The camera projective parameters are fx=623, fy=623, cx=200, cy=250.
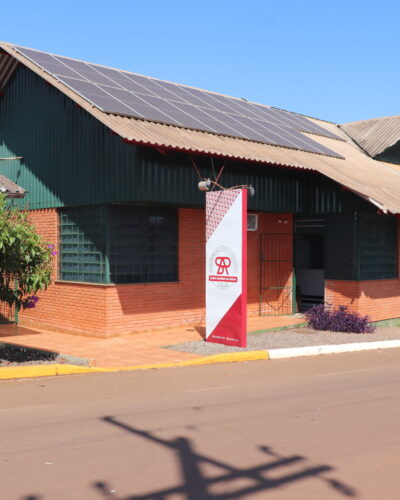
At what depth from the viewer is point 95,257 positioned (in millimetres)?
13805

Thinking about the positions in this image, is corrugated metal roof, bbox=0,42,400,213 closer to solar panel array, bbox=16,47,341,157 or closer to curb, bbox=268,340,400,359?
solar panel array, bbox=16,47,341,157

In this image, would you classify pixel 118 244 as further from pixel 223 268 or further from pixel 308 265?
pixel 308 265

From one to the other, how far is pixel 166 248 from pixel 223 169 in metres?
2.26

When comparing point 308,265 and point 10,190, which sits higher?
point 10,190

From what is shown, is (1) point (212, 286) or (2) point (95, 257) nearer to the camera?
(1) point (212, 286)

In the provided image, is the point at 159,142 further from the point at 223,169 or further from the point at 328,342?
the point at 328,342

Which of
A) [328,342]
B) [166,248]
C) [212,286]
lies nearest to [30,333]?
[166,248]

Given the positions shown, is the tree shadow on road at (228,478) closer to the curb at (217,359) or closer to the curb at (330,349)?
the curb at (217,359)

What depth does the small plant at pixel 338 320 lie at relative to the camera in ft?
47.9

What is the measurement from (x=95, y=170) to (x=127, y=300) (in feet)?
9.63

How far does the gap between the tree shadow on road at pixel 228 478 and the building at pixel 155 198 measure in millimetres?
7518

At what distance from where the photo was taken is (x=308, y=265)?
19.3m

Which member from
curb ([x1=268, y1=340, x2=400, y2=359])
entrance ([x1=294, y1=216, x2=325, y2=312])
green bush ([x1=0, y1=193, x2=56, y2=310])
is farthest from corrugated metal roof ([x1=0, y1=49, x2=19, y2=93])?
curb ([x1=268, y1=340, x2=400, y2=359])

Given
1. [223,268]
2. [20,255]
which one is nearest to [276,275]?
[223,268]
